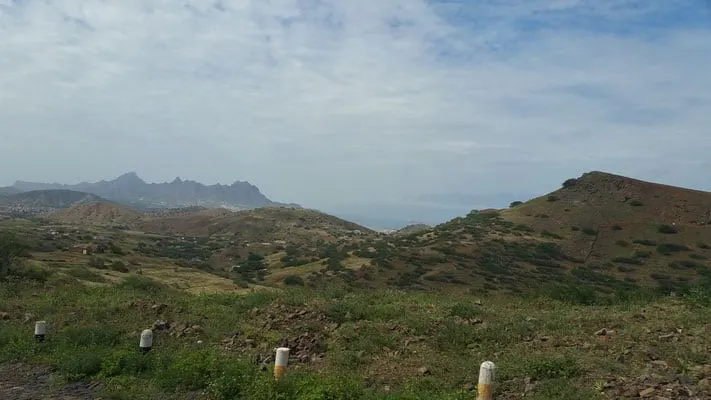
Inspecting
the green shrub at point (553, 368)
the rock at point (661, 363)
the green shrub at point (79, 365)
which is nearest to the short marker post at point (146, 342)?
the green shrub at point (79, 365)

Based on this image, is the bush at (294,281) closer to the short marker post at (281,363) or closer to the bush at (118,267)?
the bush at (118,267)

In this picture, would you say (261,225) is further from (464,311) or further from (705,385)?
(705,385)

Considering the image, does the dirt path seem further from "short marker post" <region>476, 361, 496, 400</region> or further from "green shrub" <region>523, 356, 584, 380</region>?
"green shrub" <region>523, 356, 584, 380</region>

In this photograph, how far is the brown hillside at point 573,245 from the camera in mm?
35406

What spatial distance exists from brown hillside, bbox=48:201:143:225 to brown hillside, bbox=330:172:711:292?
325ft

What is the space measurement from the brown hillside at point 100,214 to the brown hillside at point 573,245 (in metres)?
98.9

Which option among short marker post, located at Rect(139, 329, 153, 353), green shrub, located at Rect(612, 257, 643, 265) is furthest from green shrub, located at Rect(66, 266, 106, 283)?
green shrub, located at Rect(612, 257, 643, 265)

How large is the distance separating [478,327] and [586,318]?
2676 mm

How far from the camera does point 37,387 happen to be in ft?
31.7

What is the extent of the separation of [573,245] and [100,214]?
401 feet

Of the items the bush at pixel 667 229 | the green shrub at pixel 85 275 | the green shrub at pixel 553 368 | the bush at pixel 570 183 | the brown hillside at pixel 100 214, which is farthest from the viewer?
the brown hillside at pixel 100 214

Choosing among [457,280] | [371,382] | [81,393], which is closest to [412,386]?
[371,382]

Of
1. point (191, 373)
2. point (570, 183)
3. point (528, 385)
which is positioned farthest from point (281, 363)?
point (570, 183)

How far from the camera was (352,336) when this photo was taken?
11414 millimetres
